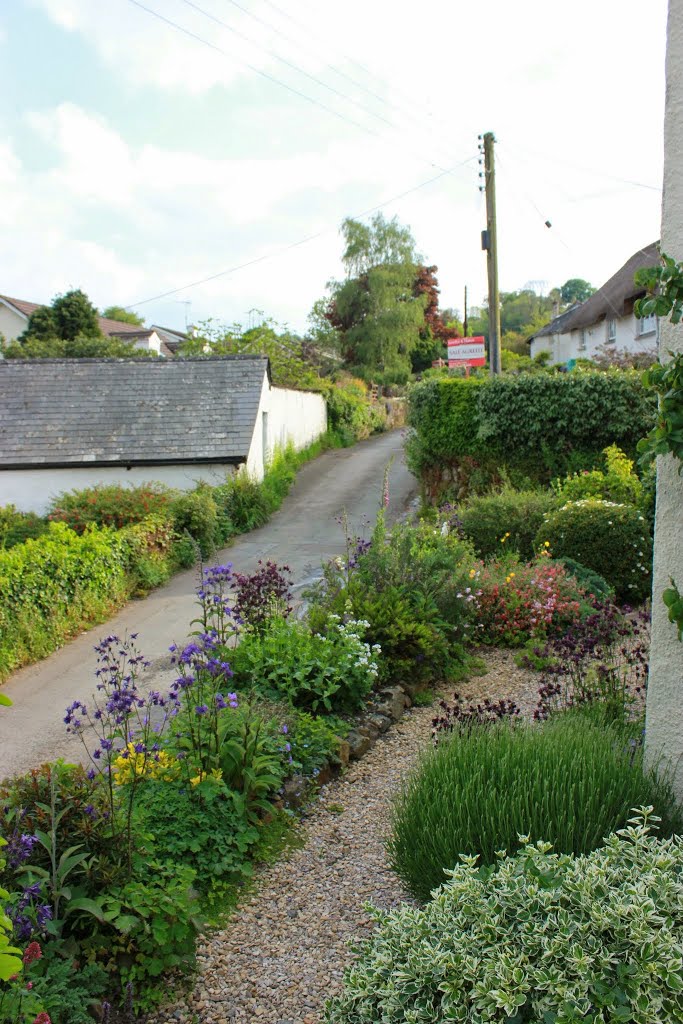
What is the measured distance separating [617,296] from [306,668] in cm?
2976

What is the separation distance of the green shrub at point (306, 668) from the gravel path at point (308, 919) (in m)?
0.63

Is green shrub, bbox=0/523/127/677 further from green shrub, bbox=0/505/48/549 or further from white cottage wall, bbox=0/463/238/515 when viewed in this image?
white cottage wall, bbox=0/463/238/515

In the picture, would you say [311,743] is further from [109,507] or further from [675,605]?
[109,507]

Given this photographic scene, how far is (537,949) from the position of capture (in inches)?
94.7

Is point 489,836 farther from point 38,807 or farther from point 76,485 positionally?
point 76,485

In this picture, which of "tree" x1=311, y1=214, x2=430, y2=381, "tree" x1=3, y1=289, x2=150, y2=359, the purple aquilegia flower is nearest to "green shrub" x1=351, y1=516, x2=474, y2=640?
the purple aquilegia flower

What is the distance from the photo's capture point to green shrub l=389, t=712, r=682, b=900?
3354mm

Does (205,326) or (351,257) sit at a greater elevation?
(351,257)

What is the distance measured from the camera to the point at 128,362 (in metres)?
21.2

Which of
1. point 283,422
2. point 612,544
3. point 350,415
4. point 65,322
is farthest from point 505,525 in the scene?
point 65,322

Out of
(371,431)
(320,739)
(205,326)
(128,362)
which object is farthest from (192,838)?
(371,431)

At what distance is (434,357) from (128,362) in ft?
94.5

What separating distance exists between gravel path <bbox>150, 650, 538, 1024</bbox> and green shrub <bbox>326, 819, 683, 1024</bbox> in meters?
0.81

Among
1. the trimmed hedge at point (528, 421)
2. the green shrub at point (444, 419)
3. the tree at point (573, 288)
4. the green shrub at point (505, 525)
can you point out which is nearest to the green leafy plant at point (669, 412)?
the green shrub at point (505, 525)
